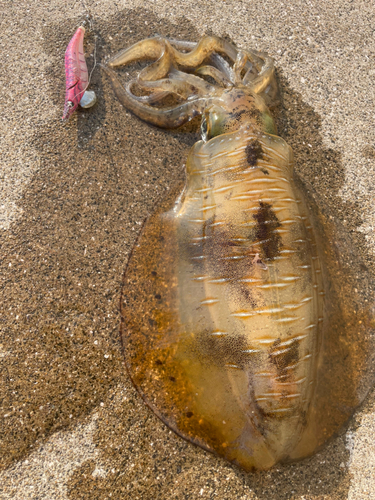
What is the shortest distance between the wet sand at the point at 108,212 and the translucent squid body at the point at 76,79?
9cm

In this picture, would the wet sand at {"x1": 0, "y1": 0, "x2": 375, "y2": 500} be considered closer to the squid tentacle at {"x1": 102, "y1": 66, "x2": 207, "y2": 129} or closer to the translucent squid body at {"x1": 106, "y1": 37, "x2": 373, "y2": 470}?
the squid tentacle at {"x1": 102, "y1": 66, "x2": 207, "y2": 129}

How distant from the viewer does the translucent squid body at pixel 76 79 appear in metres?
2.71

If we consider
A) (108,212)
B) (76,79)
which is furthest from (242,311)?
(76,79)

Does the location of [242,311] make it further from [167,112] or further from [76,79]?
[76,79]

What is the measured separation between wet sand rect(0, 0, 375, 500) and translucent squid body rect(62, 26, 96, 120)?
3.4 inches

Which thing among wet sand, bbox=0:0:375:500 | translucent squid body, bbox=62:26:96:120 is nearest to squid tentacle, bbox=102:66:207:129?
wet sand, bbox=0:0:375:500

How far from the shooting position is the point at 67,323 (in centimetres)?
232

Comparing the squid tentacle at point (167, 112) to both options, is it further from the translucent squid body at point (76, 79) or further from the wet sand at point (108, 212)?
the translucent squid body at point (76, 79)

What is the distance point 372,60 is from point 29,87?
2.98 meters

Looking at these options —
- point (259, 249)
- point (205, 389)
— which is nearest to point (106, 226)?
point (259, 249)

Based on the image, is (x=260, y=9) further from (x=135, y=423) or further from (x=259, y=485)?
(x=259, y=485)

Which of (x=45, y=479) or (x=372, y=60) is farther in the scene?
(x=372, y=60)

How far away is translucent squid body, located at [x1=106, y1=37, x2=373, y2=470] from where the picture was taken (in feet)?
6.41

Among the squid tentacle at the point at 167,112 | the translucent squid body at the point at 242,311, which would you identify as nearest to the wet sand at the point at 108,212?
the squid tentacle at the point at 167,112
